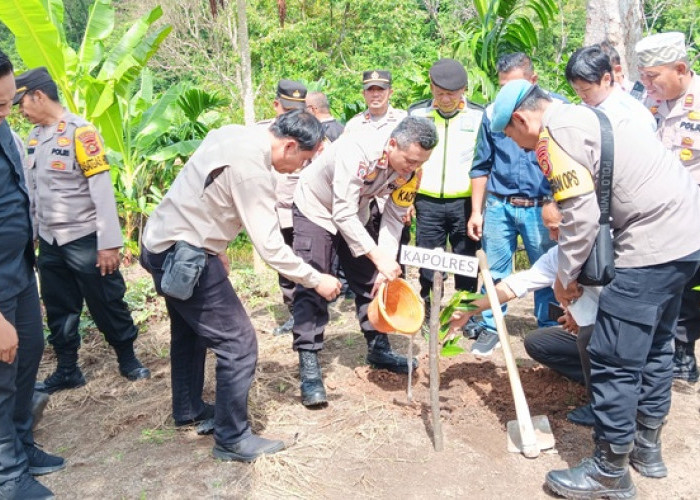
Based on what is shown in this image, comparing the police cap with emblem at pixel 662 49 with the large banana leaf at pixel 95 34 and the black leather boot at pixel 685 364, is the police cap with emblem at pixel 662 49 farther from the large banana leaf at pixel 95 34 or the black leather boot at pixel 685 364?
the large banana leaf at pixel 95 34

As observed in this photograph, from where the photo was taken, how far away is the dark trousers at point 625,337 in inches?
108

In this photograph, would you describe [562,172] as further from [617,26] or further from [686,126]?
[617,26]

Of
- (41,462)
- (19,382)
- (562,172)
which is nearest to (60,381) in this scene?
(41,462)

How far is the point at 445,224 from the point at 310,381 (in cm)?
174

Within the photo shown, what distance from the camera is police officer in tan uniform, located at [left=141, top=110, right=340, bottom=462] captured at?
2916 mm

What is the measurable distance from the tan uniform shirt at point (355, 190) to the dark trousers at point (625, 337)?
1355 millimetres

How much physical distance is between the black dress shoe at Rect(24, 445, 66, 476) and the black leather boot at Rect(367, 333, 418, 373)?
1.99 m

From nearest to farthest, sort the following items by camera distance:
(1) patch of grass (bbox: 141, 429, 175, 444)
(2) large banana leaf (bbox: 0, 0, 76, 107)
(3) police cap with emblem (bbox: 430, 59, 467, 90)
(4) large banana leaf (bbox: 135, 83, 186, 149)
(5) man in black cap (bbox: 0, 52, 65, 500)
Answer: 1. (5) man in black cap (bbox: 0, 52, 65, 500)
2. (1) patch of grass (bbox: 141, 429, 175, 444)
3. (3) police cap with emblem (bbox: 430, 59, 467, 90)
4. (2) large banana leaf (bbox: 0, 0, 76, 107)
5. (4) large banana leaf (bbox: 135, 83, 186, 149)

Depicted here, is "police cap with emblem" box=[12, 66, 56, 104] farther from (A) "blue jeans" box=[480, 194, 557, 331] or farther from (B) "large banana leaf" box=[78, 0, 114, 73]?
(B) "large banana leaf" box=[78, 0, 114, 73]

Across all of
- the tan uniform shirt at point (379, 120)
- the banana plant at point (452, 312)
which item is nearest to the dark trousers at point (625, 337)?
the banana plant at point (452, 312)

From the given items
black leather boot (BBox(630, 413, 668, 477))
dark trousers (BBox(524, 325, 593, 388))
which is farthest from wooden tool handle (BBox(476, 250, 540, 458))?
dark trousers (BBox(524, 325, 593, 388))

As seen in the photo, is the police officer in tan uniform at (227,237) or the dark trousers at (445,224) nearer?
the police officer in tan uniform at (227,237)

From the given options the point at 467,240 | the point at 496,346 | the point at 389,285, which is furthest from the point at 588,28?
the point at 389,285

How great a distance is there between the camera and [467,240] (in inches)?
195
